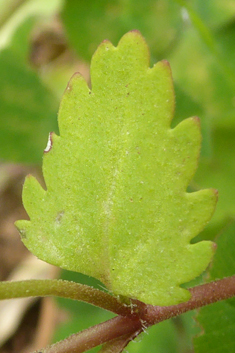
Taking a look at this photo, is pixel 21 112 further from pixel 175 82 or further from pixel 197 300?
pixel 197 300

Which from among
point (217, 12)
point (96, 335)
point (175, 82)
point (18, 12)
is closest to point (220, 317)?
point (96, 335)

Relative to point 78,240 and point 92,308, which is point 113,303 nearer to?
point 78,240

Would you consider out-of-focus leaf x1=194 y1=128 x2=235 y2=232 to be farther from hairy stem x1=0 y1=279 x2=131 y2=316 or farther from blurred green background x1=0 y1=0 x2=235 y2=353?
hairy stem x1=0 y1=279 x2=131 y2=316

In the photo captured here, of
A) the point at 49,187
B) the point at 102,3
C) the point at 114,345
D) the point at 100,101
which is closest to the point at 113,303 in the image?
the point at 114,345

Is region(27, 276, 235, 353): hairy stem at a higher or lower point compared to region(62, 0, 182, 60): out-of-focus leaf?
lower

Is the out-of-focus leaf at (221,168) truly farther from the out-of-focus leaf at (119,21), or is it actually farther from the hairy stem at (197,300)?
the hairy stem at (197,300)

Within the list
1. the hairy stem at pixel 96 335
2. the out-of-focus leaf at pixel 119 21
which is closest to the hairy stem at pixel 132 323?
the hairy stem at pixel 96 335

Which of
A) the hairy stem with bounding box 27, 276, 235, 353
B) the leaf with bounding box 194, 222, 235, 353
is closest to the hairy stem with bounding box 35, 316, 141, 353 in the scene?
the hairy stem with bounding box 27, 276, 235, 353
